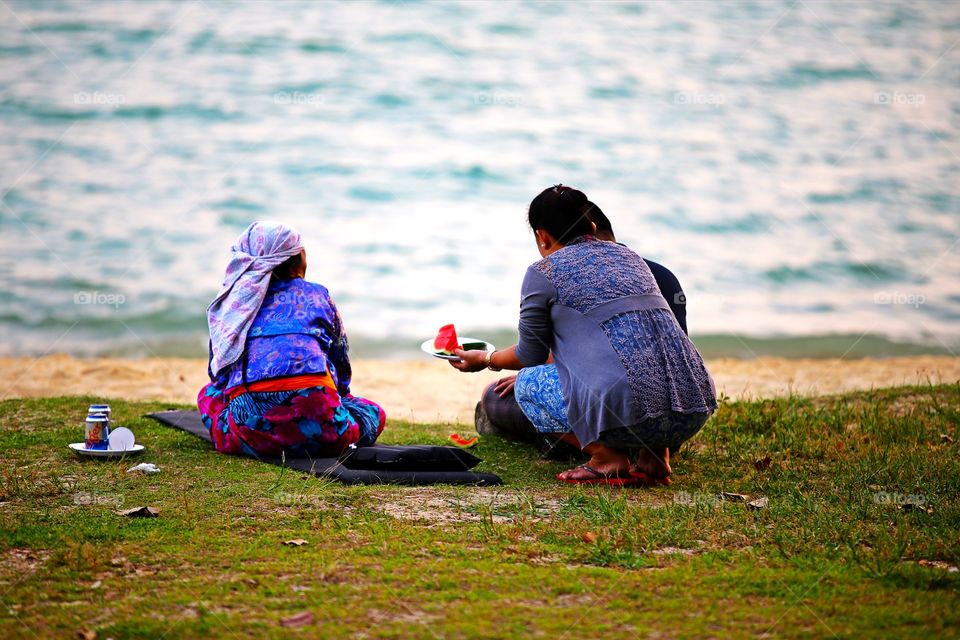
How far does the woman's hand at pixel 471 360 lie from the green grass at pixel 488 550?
21.0 inches

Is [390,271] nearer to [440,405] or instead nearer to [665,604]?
[440,405]

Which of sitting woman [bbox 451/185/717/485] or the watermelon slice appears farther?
the watermelon slice

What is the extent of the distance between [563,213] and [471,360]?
3.08 ft


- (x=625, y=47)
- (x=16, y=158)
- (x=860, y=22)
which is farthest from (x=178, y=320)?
(x=860, y=22)

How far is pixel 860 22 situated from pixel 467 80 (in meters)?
9.78

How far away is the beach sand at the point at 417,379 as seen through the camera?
773cm
